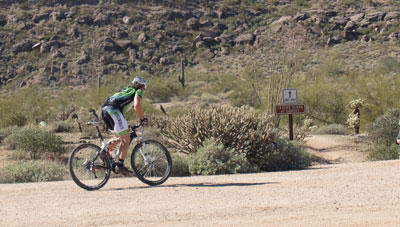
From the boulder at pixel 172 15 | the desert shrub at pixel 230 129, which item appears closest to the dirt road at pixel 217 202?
the desert shrub at pixel 230 129

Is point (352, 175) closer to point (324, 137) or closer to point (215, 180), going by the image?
point (215, 180)

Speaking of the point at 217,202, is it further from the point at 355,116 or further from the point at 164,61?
the point at 164,61

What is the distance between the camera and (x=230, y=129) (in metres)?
12.0

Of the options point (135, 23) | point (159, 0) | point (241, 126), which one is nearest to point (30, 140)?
point (241, 126)

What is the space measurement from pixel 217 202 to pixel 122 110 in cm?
236

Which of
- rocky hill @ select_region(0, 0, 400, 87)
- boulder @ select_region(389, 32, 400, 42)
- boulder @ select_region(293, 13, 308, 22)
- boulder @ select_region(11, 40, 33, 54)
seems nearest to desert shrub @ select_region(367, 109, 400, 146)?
rocky hill @ select_region(0, 0, 400, 87)

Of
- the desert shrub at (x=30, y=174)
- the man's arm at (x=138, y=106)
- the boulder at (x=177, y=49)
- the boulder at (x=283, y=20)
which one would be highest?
the boulder at (x=283, y=20)

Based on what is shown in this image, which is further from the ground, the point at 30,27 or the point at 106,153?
the point at 30,27

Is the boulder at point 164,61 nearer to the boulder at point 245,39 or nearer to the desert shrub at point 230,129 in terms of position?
the boulder at point 245,39

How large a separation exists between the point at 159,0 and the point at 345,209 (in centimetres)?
6260

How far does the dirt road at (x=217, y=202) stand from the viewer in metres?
5.99

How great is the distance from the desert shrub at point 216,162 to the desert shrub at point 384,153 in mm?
4640

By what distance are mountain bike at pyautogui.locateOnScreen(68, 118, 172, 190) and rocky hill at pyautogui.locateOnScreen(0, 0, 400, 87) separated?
38575mm

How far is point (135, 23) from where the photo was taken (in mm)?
60188
